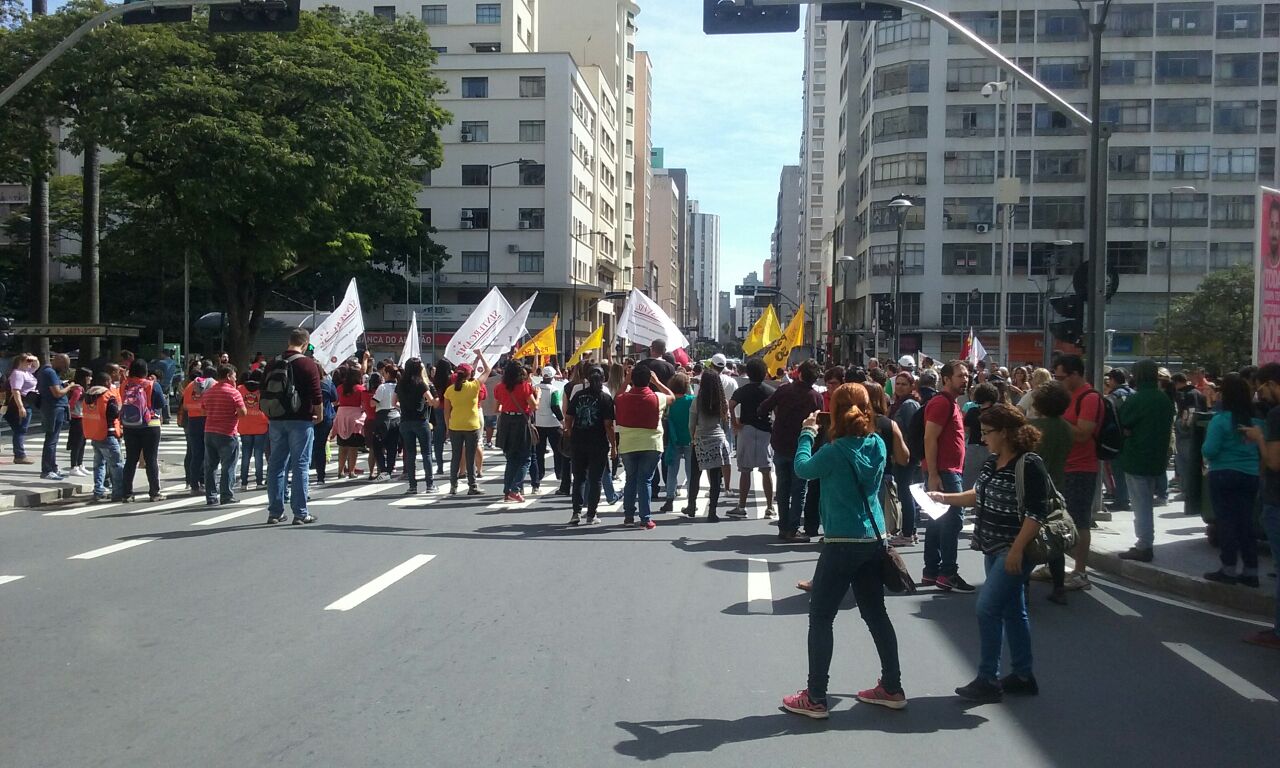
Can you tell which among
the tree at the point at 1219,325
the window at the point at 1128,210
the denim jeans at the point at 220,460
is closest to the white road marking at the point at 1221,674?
the denim jeans at the point at 220,460

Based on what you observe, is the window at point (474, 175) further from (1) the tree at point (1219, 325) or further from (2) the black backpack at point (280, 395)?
(2) the black backpack at point (280, 395)

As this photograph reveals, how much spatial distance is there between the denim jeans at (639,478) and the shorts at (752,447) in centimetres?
109

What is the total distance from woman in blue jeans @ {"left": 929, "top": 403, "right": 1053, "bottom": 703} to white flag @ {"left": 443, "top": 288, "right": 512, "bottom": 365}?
1204 centimetres

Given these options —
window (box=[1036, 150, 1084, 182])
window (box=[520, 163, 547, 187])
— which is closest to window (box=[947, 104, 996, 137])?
window (box=[1036, 150, 1084, 182])

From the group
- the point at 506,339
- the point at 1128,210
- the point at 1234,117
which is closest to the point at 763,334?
the point at 506,339

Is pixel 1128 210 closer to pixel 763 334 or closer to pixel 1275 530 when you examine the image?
pixel 763 334

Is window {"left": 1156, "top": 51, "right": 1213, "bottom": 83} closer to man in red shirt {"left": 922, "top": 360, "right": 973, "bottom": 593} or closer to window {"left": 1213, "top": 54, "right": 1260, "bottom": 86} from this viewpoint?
window {"left": 1213, "top": 54, "right": 1260, "bottom": 86}

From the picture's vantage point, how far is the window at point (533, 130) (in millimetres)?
63469

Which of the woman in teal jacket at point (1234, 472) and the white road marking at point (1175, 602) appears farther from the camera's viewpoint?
the woman in teal jacket at point (1234, 472)

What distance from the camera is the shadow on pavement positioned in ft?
16.9

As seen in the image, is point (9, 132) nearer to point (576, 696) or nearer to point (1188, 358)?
point (576, 696)

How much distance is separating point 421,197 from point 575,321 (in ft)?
39.4

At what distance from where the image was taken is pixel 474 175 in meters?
63.7

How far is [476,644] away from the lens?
6926 millimetres
